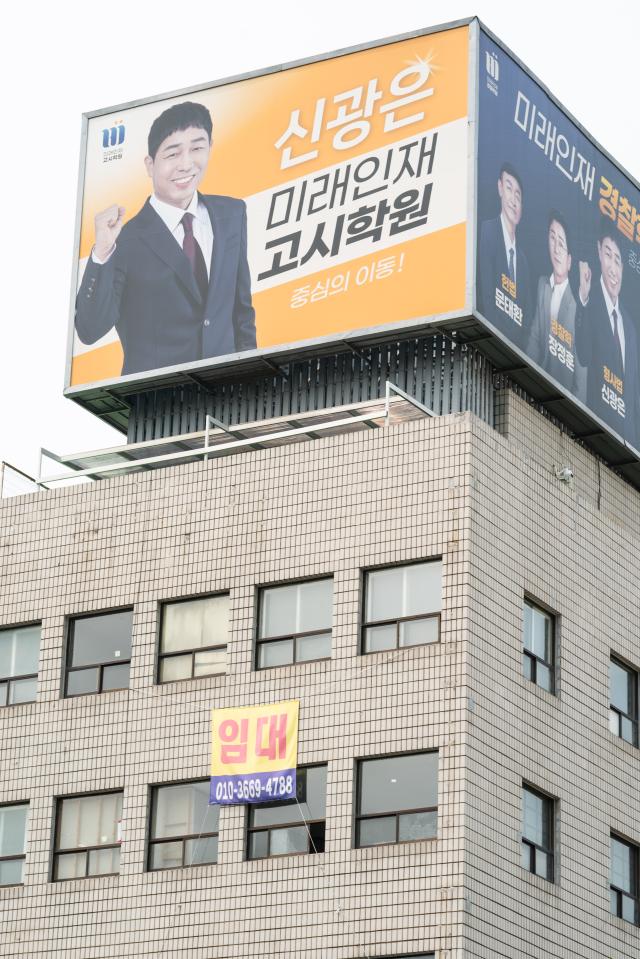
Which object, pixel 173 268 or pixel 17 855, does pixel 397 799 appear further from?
pixel 173 268

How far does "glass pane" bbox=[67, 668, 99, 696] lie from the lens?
143 ft

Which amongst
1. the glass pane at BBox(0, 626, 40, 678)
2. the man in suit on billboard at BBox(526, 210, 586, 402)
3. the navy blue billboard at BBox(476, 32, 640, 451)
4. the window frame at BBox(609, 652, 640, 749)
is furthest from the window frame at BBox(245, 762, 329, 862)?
the man in suit on billboard at BBox(526, 210, 586, 402)

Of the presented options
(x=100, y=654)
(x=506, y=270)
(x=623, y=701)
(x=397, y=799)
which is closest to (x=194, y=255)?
(x=506, y=270)

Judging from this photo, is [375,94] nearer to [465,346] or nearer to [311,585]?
[465,346]

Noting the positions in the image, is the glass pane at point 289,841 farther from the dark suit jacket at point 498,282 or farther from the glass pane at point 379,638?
the dark suit jacket at point 498,282

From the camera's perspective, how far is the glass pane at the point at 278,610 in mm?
41844

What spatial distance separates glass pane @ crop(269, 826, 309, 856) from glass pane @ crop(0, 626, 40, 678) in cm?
717

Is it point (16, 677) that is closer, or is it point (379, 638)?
point (379, 638)

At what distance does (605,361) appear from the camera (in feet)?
162

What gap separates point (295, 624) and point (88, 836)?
597 centimetres

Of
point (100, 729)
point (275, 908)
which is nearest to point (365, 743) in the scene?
point (275, 908)

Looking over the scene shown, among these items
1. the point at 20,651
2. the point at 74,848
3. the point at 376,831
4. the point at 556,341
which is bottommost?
the point at 376,831

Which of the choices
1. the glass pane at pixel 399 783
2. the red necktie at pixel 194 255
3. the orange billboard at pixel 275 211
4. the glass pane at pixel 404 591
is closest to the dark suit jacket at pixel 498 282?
the orange billboard at pixel 275 211

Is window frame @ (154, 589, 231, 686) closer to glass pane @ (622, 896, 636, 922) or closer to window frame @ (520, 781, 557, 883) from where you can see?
window frame @ (520, 781, 557, 883)
